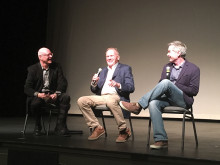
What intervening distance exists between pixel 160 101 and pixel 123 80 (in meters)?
0.72

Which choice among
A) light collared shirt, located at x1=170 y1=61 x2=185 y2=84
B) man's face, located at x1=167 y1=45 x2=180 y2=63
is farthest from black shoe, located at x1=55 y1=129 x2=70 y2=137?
man's face, located at x1=167 y1=45 x2=180 y2=63

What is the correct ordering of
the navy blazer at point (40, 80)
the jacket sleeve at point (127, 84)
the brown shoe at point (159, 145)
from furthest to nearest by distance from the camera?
the navy blazer at point (40, 80), the jacket sleeve at point (127, 84), the brown shoe at point (159, 145)

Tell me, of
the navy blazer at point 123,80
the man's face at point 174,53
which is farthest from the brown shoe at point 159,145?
the man's face at point 174,53

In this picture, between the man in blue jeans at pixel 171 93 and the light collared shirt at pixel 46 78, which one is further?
the light collared shirt at pixel 46 78

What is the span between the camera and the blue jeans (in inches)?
137

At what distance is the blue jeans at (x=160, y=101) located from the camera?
137 inches

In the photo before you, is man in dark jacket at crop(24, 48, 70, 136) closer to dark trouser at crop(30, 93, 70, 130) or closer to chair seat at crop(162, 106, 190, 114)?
dark trouser at crop(30, 93, 70, 130)

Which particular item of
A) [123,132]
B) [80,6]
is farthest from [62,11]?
[123,132]

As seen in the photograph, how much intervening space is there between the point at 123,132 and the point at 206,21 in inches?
164

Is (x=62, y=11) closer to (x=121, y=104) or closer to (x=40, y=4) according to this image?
(x=40, y=4)

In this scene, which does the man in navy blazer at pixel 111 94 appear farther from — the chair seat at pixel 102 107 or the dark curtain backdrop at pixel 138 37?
the dark curtain backdrop at pixel 138 37

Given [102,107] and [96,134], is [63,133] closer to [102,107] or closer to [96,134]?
[96,134]

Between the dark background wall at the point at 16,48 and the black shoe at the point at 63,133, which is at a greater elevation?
the dark background wall at the point at 16,48

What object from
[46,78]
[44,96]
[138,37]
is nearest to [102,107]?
[44,96]
